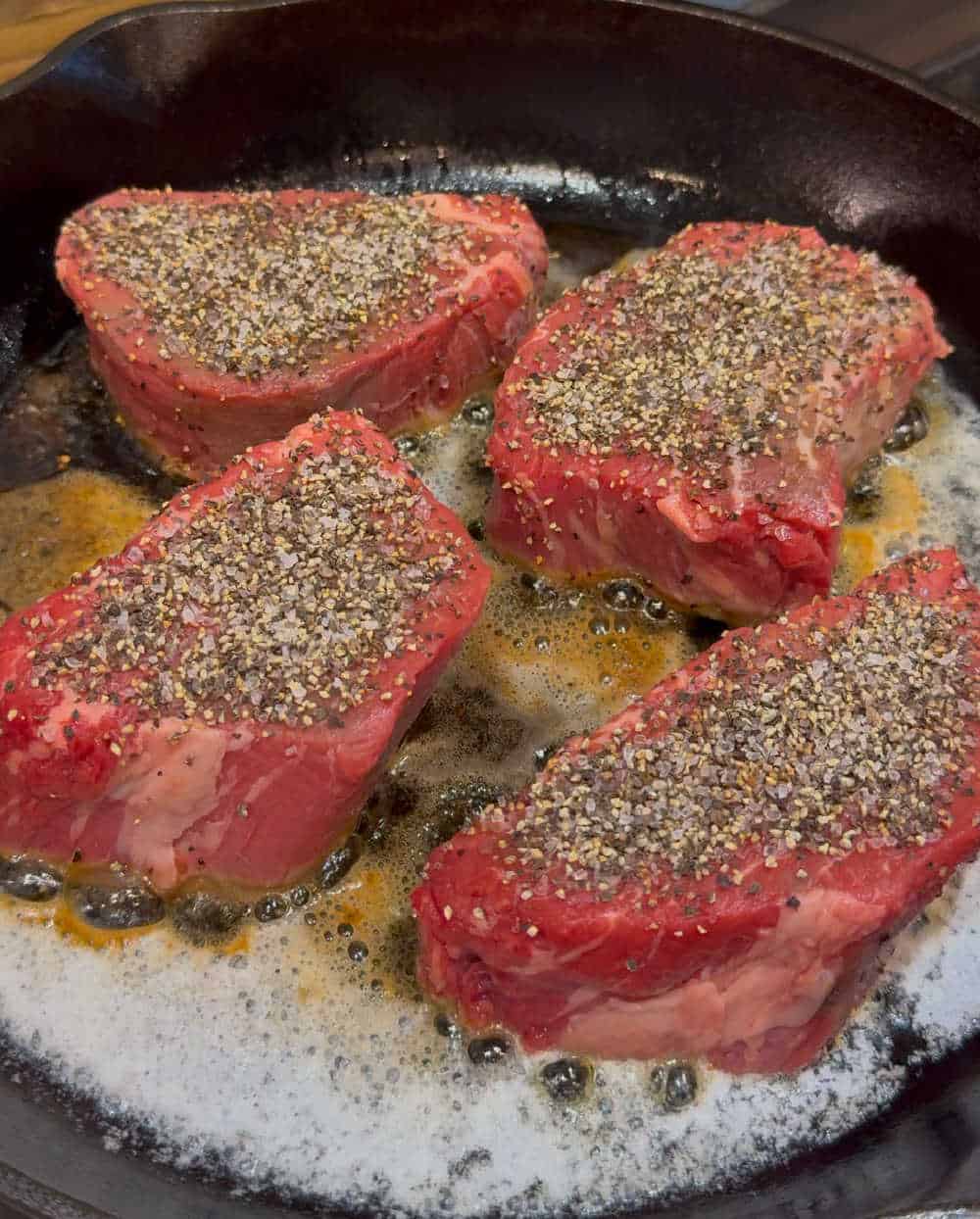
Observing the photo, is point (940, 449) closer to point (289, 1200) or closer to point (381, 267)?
point (381, 267)

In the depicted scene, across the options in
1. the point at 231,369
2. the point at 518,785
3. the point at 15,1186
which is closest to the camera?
the point at 15,1186

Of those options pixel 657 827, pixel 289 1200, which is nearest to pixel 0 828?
pixel 289 1200

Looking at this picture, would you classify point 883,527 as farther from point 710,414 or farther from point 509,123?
point 509,123

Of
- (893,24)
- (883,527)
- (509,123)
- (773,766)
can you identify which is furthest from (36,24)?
(773,766)

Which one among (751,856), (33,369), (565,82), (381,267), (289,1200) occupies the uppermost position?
(565,82)

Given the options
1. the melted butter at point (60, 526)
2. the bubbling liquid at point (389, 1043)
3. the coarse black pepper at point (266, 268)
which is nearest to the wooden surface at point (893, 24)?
the coarse black pepper at point (266, 268)

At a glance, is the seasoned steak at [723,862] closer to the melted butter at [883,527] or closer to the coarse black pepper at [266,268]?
the melted butter at [883,527]
